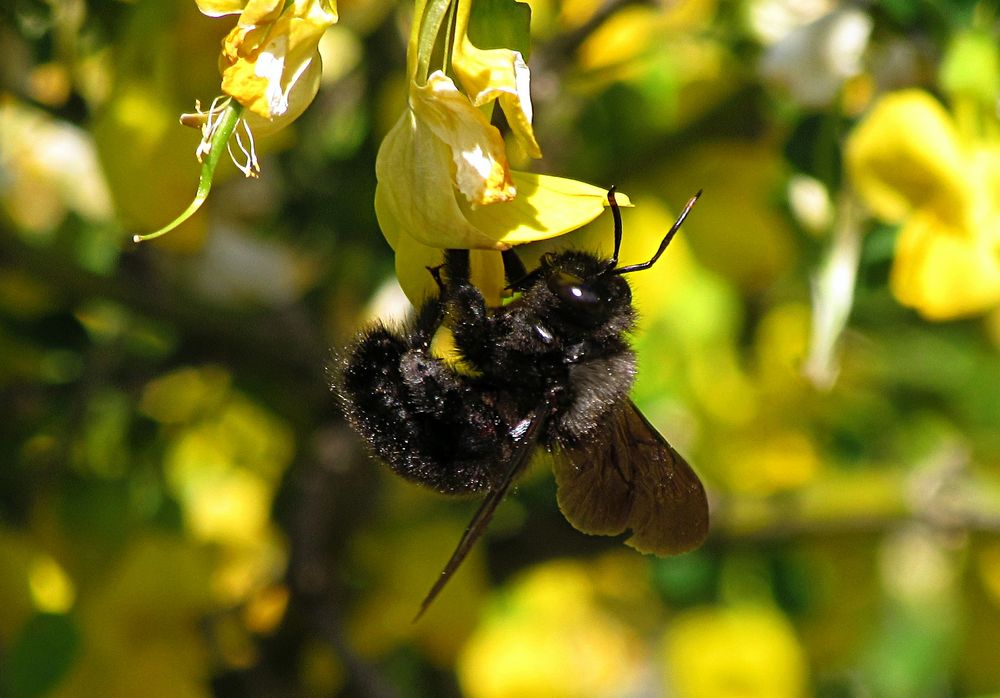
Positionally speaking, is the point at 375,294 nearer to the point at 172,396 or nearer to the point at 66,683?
the point at 172,396

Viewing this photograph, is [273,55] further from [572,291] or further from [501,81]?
[572,291]

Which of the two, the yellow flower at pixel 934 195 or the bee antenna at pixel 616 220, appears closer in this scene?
the bee antenna at pixel 616 220

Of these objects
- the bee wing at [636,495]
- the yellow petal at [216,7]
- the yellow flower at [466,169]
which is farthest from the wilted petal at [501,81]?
the bee wing at [636,495]

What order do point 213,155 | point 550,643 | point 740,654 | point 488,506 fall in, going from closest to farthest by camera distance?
point 213,155, point 488,506, point 740,654, point 550,643

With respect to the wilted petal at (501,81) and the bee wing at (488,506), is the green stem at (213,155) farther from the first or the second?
the bee wing at (488,506)

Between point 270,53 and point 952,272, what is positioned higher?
point 270,53

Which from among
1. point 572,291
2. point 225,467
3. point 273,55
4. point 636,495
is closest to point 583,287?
point 572,291
